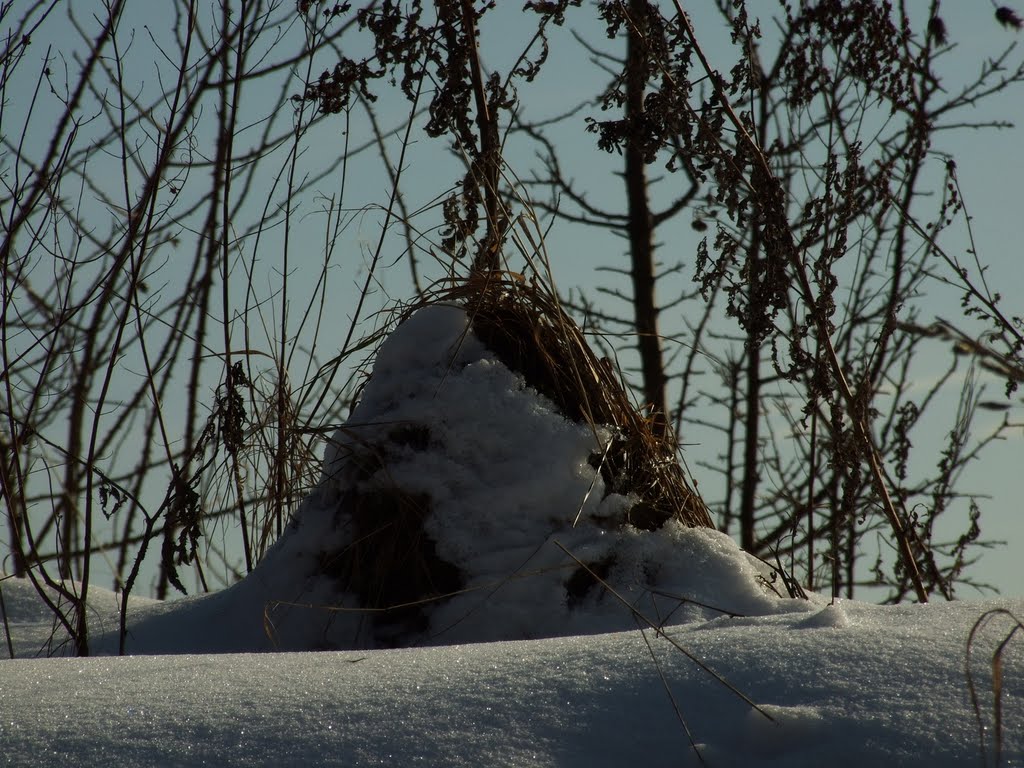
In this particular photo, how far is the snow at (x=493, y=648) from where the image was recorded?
1150 millimetres

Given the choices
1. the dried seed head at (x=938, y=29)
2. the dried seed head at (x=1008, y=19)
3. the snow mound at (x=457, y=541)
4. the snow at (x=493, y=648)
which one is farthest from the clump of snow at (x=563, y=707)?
the dried seed head at (x=938, y=29)

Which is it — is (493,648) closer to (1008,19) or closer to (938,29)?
(1008,19)

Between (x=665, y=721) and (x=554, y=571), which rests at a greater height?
(x=554, y=571)

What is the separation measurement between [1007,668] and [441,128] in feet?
7.28

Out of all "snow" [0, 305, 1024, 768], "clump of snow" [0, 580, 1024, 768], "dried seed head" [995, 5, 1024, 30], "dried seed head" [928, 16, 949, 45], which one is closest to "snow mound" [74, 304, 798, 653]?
"snow" [0, 305, 1024, 768]

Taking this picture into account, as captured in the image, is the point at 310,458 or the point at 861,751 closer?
the point at 861,751

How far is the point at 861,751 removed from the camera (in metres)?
1.11

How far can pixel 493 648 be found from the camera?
1512mm

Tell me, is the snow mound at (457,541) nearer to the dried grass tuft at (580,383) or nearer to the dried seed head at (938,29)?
the dried grass tuft at (580,383)

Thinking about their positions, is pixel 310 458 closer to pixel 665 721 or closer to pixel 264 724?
pixel 264 724

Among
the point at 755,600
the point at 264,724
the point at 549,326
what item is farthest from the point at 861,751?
the point at 549,326

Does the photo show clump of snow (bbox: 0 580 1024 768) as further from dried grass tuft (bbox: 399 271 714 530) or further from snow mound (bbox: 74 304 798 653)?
dried grass tuft (bbox: 399 271 714 530)

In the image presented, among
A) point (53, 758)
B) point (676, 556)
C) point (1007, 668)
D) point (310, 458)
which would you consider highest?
point (310, 458)

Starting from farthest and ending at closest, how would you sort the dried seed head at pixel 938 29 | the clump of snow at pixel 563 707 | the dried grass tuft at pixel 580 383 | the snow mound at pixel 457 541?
1. the dried seed head at pixel 938 29
2. the dried grass tuft at pixel 580 383
3. the snow mound at pixel 457 541
4. the clump of snow at pixel 563 707
